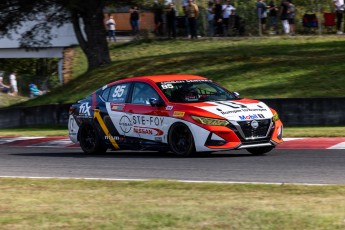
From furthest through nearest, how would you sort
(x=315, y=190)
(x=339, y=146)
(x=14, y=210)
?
1. (x=339, y=146)
2. (x=315, y=190)
3. (x=14, y=210)

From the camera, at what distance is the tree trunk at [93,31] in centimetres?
3108

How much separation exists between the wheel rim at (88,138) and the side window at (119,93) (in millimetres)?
768

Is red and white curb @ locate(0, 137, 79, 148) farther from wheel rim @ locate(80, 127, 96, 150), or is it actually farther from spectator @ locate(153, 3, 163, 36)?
spectator @ locate(153, 3, 163, 36)

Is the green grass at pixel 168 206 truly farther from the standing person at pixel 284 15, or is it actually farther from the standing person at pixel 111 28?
the standing person at pixel 111 28

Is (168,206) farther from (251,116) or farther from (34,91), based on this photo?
(34,91)

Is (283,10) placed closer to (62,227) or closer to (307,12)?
(307,12)

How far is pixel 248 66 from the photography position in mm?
27266

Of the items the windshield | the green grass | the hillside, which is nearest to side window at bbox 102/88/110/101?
the windshield

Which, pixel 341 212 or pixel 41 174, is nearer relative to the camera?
pixel 341 212

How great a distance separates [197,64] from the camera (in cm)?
2892

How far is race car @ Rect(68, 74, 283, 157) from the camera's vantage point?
13594mm

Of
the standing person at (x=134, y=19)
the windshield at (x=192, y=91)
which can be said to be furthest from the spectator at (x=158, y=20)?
the windshield at (x=192, y=91)

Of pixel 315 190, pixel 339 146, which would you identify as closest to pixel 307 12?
pixel 339 146

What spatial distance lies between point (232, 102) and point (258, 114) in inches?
24.9
